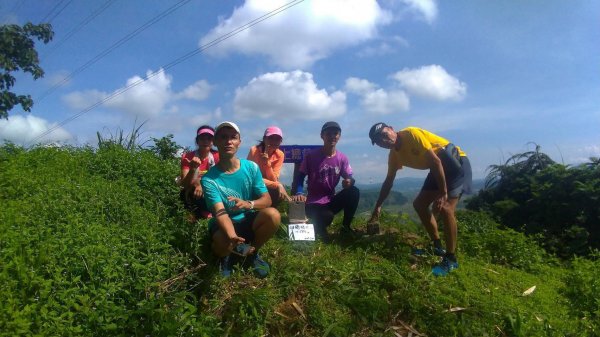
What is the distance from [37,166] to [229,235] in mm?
3104

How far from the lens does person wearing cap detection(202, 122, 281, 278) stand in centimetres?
377

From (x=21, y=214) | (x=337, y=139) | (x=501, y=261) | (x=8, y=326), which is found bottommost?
(x=501, y=261)

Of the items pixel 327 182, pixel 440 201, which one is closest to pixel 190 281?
pixel 327 182

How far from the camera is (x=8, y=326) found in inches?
101

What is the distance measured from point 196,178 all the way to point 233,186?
35.4 inches

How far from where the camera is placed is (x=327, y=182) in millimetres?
5699

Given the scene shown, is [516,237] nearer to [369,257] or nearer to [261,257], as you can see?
[369,257]

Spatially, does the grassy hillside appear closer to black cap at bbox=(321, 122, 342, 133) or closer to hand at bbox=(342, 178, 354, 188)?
hand at bbox=(342, 178, 354, 188)

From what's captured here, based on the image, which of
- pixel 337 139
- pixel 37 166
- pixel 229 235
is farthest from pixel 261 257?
pixel 37 166

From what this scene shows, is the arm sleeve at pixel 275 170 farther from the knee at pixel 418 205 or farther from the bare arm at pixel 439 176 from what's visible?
the bare arm at pixel 439 176

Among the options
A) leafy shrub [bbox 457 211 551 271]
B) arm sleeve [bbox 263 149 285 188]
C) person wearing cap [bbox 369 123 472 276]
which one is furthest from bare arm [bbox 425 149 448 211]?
arm sleeve [bbox 263 149 285 188]

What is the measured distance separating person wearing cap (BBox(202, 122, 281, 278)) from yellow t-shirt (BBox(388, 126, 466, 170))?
1774 mm

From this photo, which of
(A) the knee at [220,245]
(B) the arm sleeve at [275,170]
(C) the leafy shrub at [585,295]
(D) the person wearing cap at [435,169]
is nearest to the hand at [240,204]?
(A) the knee at [220,245]

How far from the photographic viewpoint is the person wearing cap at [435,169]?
4777 mm
